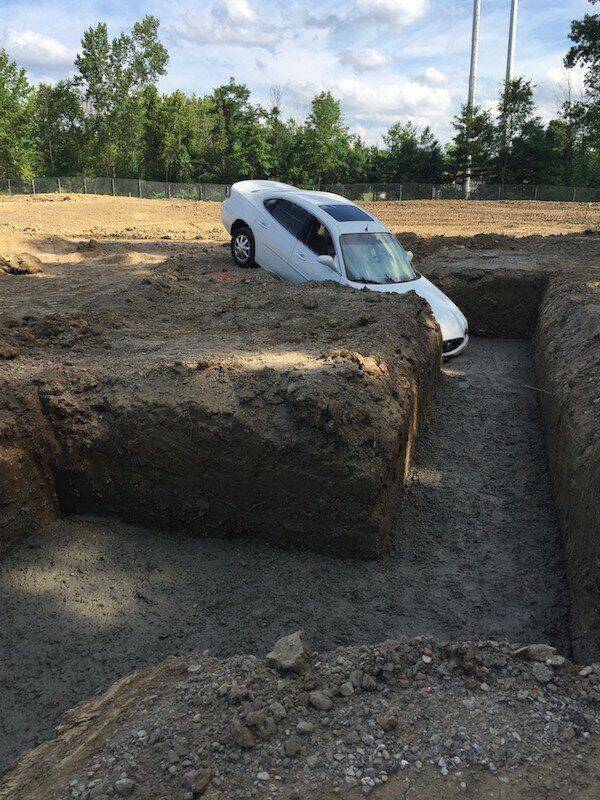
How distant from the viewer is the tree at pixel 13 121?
43875 millimetres

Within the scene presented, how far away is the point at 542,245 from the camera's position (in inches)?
594

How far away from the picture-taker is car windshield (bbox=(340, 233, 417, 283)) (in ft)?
30.9

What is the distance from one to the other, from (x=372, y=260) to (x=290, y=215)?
65.8 inches

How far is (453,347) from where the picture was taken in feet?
31.9

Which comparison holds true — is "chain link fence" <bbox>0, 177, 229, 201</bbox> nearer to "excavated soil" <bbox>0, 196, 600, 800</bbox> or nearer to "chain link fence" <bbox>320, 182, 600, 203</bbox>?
"chain link fence" <bbox>320, 182, 600, 203</bbox>

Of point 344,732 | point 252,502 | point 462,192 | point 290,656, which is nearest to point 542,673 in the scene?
point 344,732

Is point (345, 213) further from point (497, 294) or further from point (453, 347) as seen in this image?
point (497, 294)

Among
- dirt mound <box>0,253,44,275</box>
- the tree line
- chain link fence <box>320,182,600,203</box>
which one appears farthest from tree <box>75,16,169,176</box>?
dirt mound <box>0,253,44,275</box>

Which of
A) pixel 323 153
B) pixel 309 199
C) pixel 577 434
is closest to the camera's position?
pixel 577 434

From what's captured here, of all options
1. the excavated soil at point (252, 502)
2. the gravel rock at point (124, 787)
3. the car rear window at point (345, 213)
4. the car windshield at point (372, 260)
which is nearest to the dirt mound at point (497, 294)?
the car windshield at point (372, 260)

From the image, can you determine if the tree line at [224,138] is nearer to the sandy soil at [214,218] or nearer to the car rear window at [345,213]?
the sandy soil at [214,218]

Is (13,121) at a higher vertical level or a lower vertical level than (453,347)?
higher

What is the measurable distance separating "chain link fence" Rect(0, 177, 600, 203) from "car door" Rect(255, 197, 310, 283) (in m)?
27.3

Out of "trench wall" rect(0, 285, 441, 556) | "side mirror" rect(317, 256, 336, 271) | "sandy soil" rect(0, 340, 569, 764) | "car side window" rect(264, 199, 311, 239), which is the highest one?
"car side window" rect(264, 199, 311, 239)
